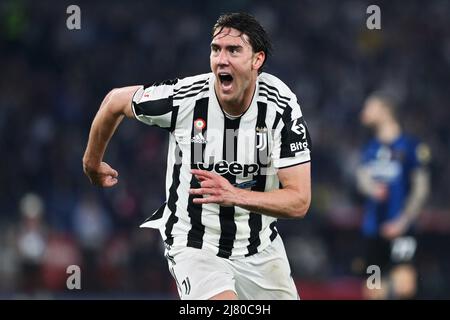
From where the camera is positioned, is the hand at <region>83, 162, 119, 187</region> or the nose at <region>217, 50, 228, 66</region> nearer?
the nose at <region>217, 50, 228, 66</region>

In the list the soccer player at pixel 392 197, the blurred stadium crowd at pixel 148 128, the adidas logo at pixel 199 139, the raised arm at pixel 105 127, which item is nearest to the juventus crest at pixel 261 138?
the adidas logo at pixel 199 139

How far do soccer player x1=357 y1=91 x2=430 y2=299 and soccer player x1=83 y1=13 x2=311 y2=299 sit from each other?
4.11 meters

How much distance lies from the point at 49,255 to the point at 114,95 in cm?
740

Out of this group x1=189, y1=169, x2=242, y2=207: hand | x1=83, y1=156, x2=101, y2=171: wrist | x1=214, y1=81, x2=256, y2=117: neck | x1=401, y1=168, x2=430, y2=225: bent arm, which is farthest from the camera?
x1=401, y1=168, x2=430, y2=225: bent arm

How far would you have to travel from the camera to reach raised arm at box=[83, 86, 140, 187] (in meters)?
5.98

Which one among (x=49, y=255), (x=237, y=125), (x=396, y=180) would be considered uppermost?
(x=237, y=125)

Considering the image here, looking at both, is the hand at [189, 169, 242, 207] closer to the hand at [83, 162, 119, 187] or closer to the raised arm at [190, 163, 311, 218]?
the raised arm at [190, 163, 311, 218]

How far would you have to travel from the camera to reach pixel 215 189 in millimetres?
5246

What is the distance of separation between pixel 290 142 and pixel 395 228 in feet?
14.6

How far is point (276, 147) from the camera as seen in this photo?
5.76 metres

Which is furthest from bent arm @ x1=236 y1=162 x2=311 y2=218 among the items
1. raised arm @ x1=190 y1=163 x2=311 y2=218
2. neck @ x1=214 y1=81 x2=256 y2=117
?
neck @ x1=214 y1=81 x2=256 y2=117

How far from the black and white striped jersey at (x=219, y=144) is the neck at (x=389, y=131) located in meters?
4.27
